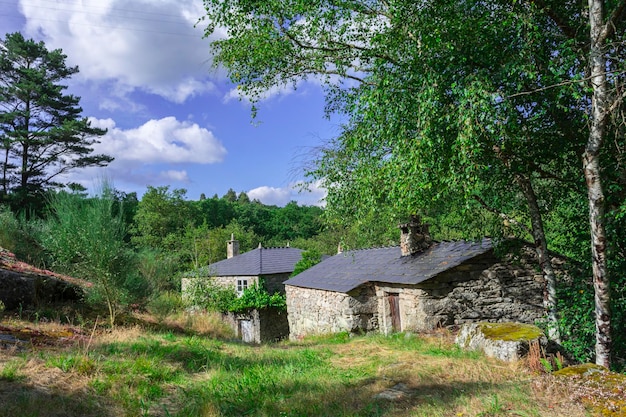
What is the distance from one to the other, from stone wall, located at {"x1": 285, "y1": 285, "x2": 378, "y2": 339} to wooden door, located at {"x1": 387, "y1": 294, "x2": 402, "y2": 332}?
0.73 meters

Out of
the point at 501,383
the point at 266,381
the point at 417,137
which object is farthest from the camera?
the point at 417,137

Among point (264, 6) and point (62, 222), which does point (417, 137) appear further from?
point (62, 222)

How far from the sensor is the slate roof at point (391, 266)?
1160 cm

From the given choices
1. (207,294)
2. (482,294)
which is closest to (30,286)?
(482,294)

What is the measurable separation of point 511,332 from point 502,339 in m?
0.45

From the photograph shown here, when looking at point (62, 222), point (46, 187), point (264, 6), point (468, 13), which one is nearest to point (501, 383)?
point (468, 13)

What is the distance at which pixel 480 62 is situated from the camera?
7820 mm

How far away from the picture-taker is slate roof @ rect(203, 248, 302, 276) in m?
24.3

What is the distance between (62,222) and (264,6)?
6.68 m

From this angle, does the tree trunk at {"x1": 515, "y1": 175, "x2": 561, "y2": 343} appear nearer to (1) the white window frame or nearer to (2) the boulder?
(2) the boulder

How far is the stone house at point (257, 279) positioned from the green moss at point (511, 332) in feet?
49.7

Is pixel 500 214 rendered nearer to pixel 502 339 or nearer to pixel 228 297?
pixel 502 339

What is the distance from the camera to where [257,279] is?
23531 millimetres

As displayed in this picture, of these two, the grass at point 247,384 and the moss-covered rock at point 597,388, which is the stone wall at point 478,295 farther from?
the moss-covered rock at point 597,388
